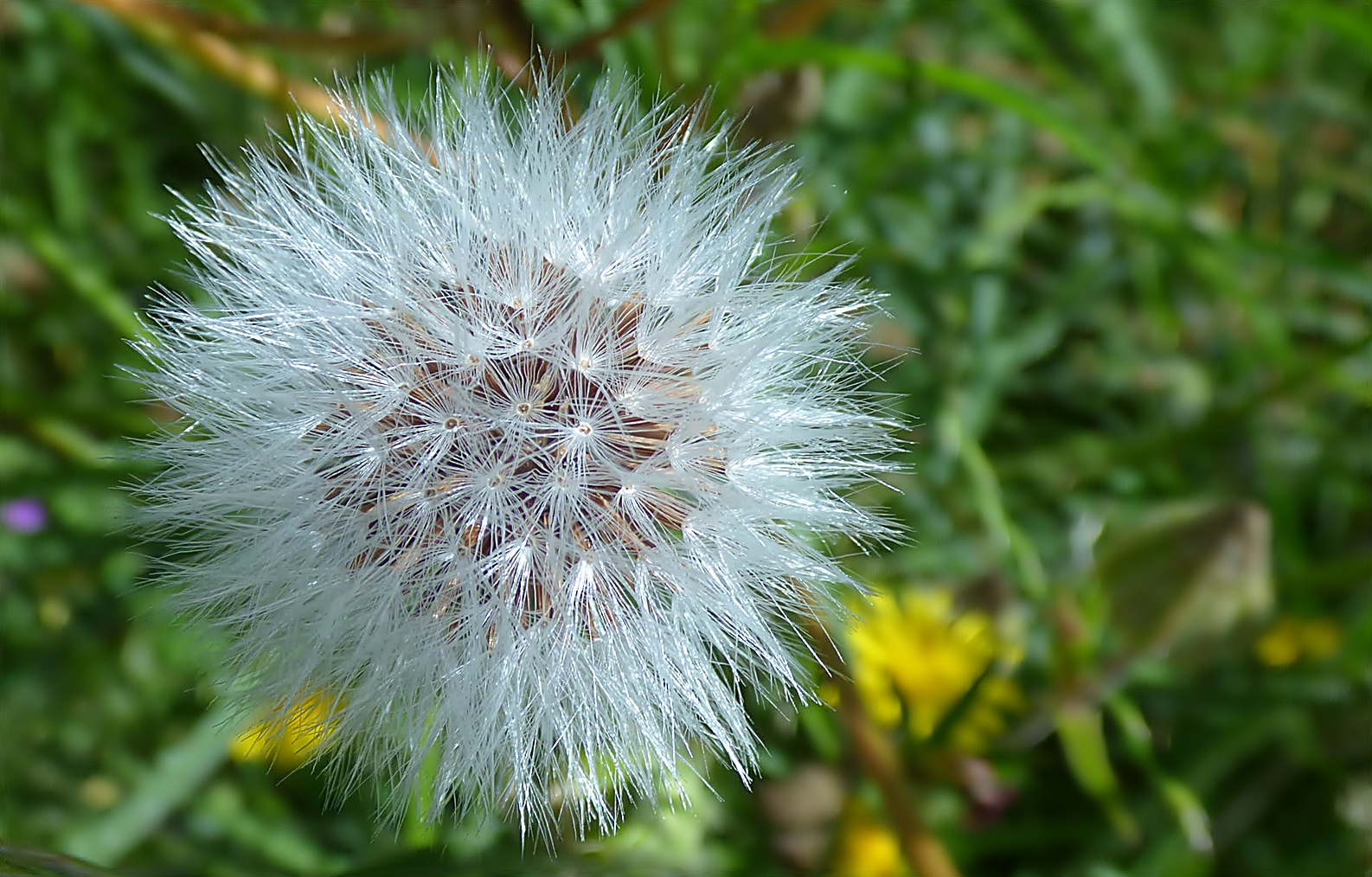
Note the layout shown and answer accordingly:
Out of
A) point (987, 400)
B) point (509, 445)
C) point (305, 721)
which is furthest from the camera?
point (987, 400)

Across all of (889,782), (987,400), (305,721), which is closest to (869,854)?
(889,782)

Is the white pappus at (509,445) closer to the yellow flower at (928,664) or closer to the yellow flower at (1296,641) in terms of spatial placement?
the yellow flower at (928,664)

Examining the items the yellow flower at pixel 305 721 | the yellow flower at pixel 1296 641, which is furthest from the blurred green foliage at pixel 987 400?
the yellow flower at pixel 305 721

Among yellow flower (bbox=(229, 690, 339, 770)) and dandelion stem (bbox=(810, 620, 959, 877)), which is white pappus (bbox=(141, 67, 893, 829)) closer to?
yellow flower (bbox=(229, 690, 339, 770))

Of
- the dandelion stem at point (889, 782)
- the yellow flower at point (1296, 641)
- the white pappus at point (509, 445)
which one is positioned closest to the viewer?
the white pappus at point (509, 445)

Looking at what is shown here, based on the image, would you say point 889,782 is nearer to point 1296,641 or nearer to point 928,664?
point 928,664

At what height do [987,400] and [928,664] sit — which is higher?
[987,400]
